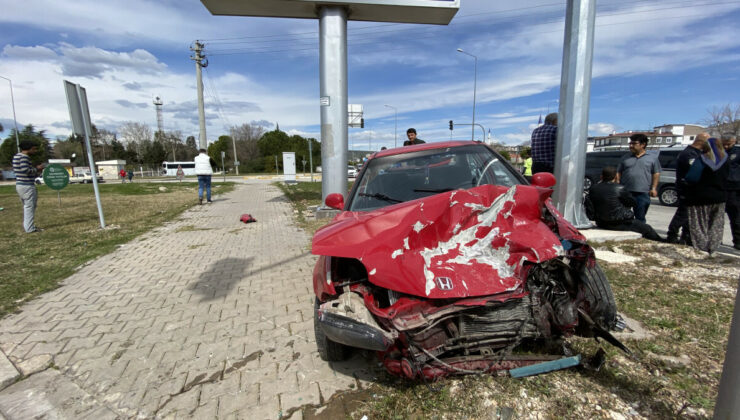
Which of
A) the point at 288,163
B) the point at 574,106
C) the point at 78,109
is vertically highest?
the point at 78,109

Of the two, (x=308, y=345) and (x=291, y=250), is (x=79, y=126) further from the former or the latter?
(x=308, y=345)

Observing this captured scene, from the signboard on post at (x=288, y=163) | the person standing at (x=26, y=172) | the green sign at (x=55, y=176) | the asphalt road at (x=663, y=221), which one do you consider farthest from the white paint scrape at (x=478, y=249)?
the signboard on post at (x=288, y=163)

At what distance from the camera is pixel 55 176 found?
9.72 meters

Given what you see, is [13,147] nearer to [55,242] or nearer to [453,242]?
[55,242]

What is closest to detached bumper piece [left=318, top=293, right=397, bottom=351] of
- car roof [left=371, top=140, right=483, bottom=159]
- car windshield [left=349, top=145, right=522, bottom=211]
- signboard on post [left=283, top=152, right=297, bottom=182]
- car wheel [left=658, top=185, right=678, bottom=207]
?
car windshield [left=349, top=145, right=522, bottom=211]

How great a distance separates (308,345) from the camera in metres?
Result: 2.91

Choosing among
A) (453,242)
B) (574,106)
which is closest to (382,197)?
(453,242)

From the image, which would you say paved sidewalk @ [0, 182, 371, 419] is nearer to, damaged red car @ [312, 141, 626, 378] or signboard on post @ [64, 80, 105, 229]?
damaged red car @ [312, 141, 626, 378]

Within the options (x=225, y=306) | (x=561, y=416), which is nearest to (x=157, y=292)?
(x=225, y=306)

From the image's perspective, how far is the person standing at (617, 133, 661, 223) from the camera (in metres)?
5.61

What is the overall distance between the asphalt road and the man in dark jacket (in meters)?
1.12

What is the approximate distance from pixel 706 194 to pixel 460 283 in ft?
16.3

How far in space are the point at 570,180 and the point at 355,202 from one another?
171 inches

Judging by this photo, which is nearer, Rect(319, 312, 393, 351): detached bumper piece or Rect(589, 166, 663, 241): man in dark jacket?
Rect(319, 312, 393, 351): detached bumper piece
